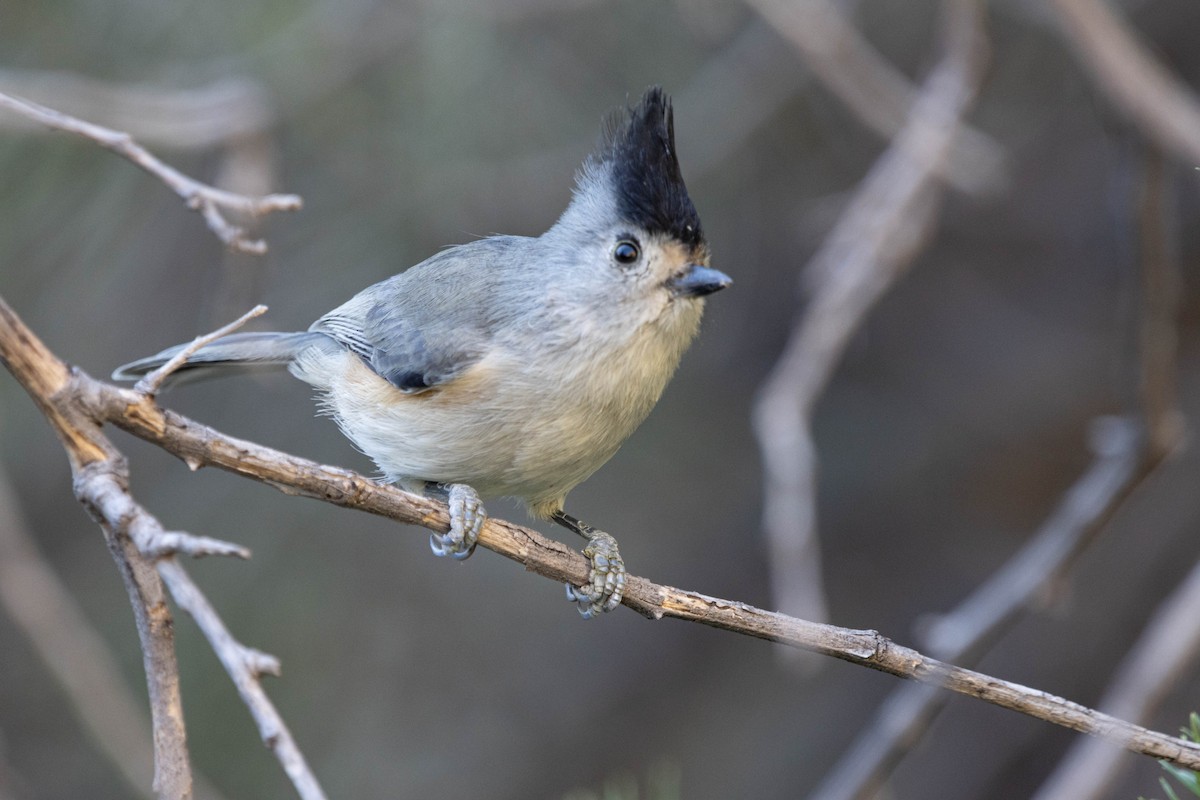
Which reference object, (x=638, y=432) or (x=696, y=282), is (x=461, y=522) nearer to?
(x=696, y=282)

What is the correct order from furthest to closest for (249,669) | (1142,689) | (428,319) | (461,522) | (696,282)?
(1142,689) < (428,319) < (696,282) < (461,522) < (249,669)

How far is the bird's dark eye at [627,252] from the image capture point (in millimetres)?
2176

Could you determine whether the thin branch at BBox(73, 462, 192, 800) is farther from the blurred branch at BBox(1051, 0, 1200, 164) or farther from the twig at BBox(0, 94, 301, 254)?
the blurred branch at BBox(1051, 0, 1200, 164)

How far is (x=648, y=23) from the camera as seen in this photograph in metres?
3.73

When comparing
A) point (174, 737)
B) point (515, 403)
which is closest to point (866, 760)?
point (515, 403)

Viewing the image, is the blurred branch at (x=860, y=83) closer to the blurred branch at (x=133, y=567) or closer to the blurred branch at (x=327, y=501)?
the blurred branch at (x=327, y=501)

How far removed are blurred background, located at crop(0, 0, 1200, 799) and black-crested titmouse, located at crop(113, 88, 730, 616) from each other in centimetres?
94

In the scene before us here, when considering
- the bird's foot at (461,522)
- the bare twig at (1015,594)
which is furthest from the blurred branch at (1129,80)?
the bird's foot at (461,522)

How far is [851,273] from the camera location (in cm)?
258

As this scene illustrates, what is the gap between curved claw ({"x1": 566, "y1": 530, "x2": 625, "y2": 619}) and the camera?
1998mm

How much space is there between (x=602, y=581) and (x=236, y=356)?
39.4 inches

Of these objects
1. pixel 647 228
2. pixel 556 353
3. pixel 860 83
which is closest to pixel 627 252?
pixel 647 228

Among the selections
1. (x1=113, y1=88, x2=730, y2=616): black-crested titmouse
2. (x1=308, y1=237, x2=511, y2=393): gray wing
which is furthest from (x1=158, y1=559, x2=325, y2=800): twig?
(x1=308, y1=237, x2=511, y2=393): gray wing

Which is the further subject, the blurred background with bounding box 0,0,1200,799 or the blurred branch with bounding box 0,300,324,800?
the blurred background with bounding box 0,0,1200,799
